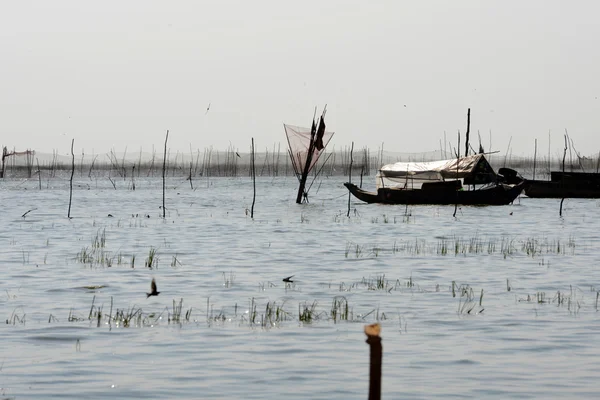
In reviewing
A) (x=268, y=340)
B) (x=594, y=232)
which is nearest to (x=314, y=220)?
(x=594, y=232)

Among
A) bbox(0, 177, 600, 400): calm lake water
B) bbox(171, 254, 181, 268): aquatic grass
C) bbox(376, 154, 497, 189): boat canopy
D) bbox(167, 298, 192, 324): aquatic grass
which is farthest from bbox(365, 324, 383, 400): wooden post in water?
bbox(376, 154, 497, 189): boat canopy

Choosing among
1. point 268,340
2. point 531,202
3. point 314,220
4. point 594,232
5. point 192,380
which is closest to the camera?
point 192,380

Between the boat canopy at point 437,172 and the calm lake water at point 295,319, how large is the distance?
17718mm

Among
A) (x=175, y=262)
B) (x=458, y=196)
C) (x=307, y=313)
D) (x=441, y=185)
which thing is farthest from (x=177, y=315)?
(x=441, y=185)

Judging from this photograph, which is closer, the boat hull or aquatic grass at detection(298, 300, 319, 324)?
aquatic grass at detection(298, 300, 319, 324)

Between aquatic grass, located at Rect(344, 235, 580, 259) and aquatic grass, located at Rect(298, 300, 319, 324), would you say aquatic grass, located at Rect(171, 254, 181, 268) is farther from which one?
aquatic grass, located at Rect(298, 300, 319, 324)

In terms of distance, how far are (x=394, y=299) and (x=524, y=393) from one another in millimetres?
4739

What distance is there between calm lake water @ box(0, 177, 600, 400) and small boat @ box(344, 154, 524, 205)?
51.5 feet

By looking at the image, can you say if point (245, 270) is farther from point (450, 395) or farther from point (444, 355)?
point (450, 395)

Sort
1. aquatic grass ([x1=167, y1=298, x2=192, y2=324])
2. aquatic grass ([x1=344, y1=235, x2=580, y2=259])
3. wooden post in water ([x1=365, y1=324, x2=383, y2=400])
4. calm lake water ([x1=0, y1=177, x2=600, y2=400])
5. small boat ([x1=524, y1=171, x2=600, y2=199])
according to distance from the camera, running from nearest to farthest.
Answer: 1. wooden post in water ([x1=365, y1=324, x2=383, y2=400])
2. calm lake water ([x1=0, y1=177, x2=600, y2=400])
3. aquatic grass ([x1=167, y1=298, x2=192, y2=324])
4. aquatic grass ([x1=344, y1=235, x2=580, y2=259])
5. small boat ([x1=524, y1=171, x2=600, y2=199])

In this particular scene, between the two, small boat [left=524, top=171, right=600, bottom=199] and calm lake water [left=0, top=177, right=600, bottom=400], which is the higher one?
small boat [left=524, top=171, right=600, bottom=199]

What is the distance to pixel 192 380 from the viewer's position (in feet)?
24.3

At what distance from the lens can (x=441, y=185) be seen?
124ft

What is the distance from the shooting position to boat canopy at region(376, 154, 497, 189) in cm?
3925
